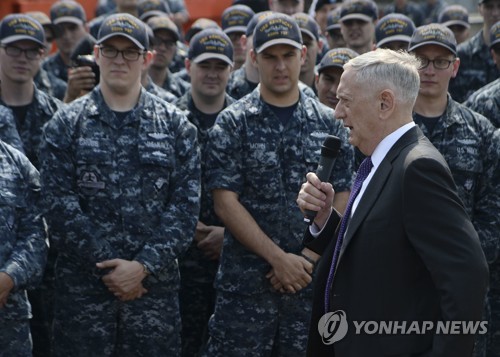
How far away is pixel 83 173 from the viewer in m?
5.30

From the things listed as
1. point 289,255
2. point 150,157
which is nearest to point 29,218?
point 150,157

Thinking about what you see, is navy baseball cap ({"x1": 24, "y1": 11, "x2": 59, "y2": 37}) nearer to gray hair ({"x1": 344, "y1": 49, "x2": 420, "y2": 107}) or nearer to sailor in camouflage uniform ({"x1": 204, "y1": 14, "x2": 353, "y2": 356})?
sailor in camouflage uniform ({"x1": 204, "y1": 14, "x2": 353, "y2": 356})

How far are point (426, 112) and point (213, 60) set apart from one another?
182 cm

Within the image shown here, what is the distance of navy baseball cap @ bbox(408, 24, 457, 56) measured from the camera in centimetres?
595

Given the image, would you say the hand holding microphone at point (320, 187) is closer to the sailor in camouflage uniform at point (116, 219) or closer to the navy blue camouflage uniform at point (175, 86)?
the sailor in camouflage uniform at point (116, 219)

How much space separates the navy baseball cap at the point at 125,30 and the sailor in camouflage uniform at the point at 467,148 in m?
1.71

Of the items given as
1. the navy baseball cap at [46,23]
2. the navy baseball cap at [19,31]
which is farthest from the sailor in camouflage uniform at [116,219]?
the navy baseball cap at [46,23]

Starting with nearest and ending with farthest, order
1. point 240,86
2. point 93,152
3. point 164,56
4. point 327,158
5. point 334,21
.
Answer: point 327,158, point 93,152, point 240,86, point 164,56, point 334,21

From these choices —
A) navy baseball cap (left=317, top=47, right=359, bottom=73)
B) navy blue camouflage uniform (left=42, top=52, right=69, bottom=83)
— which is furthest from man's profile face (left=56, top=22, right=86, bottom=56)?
navy baseball cap (left=317, top=47, right=359, bottom=73)

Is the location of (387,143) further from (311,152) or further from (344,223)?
(311,152)

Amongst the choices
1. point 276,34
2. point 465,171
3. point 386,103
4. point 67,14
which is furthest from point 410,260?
point 67,14

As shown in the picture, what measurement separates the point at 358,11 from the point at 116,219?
163 inches

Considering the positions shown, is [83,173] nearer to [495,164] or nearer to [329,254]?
[329,254]

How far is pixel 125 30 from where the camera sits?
5535 mm
